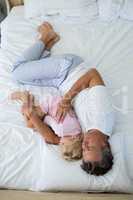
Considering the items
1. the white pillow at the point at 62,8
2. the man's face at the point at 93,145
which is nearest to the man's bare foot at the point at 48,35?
the white pillow at the point at 62,8

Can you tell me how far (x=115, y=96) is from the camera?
186cm

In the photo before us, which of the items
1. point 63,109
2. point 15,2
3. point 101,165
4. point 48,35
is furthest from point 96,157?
point 15,2

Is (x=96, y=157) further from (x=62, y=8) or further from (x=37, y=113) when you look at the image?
(x=62, y=8)

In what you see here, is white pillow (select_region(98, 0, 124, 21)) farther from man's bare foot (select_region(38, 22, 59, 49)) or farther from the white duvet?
man's bare foot (select_region(38, 22, 59, 49))

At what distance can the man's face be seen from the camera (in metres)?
1.44

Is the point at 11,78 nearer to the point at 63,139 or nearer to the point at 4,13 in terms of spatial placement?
the point at 63,139

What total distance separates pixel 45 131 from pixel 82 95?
1.07 ft

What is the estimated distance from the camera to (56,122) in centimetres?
170

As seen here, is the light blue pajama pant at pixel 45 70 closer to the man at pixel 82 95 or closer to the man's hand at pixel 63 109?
the man at pixel 82 95

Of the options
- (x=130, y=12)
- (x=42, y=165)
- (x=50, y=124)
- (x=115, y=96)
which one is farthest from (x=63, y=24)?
(x=42, y=165)

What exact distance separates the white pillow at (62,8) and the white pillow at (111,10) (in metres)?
0.07

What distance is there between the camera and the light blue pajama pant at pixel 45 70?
1.97 m

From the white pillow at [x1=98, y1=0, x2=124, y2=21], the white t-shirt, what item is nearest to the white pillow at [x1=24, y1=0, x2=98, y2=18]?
the white pillow at [x1=98, y1=0, x2=124, y2=21]

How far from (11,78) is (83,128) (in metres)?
0.63
